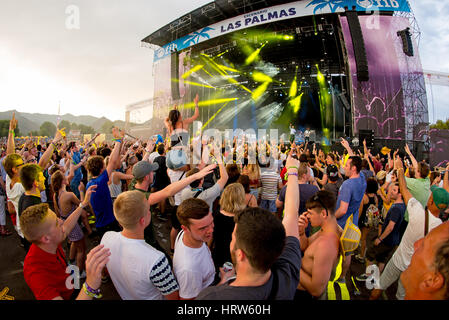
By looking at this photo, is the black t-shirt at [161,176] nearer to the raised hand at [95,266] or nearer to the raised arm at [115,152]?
the raised arm at [115,152]

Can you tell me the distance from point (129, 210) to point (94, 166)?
6.16ft

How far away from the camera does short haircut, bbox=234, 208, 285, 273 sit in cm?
96

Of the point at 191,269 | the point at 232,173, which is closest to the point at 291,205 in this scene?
the point at 191,269

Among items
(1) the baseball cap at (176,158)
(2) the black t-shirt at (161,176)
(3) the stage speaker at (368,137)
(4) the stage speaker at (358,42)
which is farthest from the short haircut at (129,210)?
(4) the stage speaker at (358,42)

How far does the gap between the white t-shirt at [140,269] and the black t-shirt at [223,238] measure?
0.95 metres

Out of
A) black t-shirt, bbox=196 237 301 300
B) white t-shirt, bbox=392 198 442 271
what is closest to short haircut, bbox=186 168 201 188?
black t-shirt, bbox=196 237 301 300

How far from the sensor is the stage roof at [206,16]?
11820 millimetres

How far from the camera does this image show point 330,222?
2.02m

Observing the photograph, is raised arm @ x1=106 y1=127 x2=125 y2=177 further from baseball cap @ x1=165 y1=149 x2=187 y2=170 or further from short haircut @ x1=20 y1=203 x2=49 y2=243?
short haircut @ x1=20 y1=203 x2=49 y2=243

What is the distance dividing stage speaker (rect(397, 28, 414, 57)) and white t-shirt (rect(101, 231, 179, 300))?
14.4 meters

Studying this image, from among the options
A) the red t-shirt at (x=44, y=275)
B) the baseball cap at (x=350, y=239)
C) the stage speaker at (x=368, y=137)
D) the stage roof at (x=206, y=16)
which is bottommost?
the baseball cap at (x=350, y=239)

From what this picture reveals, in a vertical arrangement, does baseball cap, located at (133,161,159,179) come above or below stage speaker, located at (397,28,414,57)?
below

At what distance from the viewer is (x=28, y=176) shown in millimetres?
2484

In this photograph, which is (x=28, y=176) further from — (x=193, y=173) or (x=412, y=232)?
(x=412, y=232)
